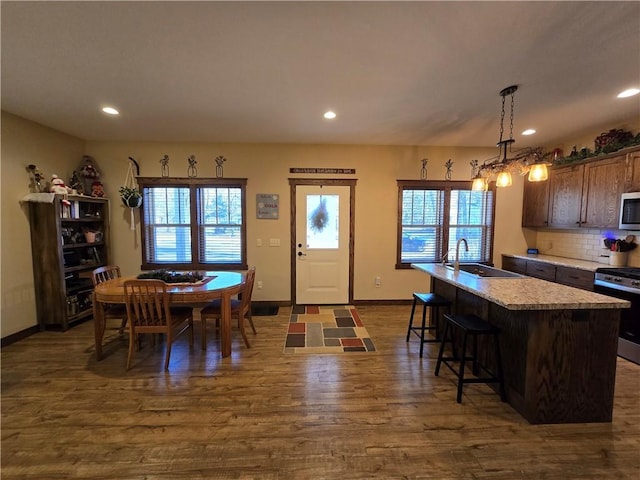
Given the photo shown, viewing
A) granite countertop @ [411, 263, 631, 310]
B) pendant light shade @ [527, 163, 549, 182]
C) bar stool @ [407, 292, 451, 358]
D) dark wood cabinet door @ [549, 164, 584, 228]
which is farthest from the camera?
dark wood cabinet door @ [549, 164, 584, 228]

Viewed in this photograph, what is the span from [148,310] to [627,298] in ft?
15.9

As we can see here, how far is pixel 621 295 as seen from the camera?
9.59ft

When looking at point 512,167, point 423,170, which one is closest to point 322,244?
point 423,170

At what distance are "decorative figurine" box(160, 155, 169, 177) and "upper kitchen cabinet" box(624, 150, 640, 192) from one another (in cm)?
607

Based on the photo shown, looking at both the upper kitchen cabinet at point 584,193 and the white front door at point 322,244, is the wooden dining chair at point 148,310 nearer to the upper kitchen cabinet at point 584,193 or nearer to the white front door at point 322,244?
the white front door at point 322,244

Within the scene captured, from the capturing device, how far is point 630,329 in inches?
112

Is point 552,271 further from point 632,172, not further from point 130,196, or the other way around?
point 130,196

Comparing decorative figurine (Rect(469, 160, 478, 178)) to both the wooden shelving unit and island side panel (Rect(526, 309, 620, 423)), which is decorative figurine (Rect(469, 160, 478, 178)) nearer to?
island side panel (Rect(526, 309, 620, 423))

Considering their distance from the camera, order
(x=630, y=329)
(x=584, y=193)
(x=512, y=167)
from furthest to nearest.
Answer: (x=584, y=193)
(x=630, y=329)
(x=512, y=167)

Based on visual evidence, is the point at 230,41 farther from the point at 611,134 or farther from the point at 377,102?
the point at 611,134

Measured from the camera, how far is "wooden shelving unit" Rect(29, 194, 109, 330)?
3490 mm

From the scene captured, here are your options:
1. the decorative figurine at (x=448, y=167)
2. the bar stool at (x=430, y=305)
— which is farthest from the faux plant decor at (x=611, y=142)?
the bar stool at (x=430, y=305)

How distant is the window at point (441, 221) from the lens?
4645 millimetres

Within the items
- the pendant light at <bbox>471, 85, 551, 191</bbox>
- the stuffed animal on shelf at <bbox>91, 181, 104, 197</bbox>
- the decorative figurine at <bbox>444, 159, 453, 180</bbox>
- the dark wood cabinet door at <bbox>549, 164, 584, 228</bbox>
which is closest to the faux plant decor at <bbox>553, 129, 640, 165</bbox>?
the dark wood cabinet door at <bbox>549, 164, 584, 228</bbox>
